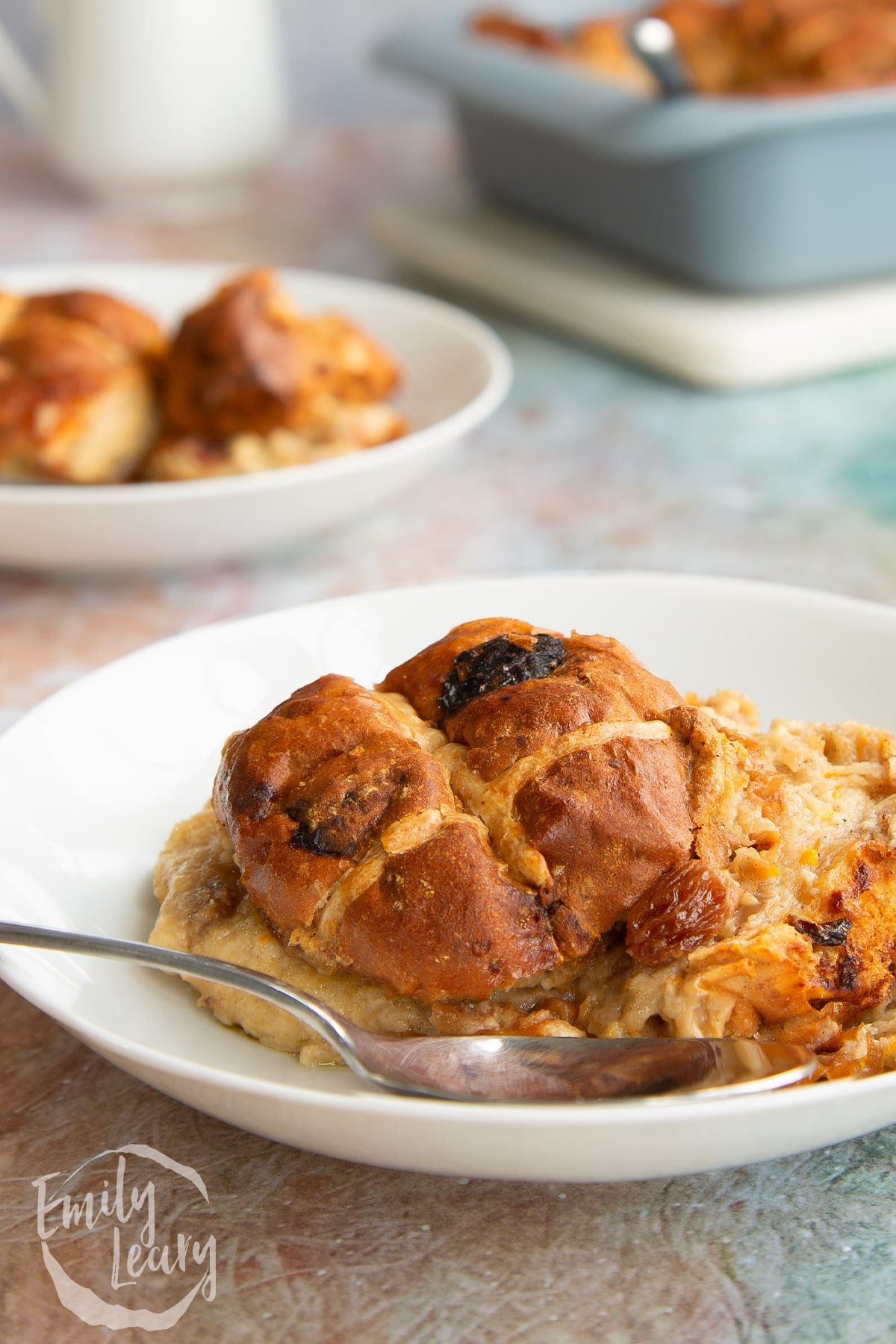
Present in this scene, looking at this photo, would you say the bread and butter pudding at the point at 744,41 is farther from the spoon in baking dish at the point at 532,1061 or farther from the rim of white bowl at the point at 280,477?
the spoon in baking dish at the point at 532,1061

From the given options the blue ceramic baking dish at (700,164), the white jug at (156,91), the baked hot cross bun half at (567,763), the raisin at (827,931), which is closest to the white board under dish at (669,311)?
the blue ceramic baking dish at (700,164)

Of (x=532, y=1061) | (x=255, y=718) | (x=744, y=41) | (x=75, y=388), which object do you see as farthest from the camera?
(x=744, y=41)

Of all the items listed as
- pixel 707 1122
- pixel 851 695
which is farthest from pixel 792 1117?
pixel 851 695

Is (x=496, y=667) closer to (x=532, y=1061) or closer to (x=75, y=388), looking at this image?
(x=532, y=1061)

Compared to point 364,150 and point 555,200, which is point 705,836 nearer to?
point 555,200

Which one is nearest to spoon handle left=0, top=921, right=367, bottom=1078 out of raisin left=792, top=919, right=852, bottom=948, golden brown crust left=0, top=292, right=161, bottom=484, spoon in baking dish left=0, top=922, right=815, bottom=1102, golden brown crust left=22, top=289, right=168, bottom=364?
spoon in baking dish left=0, top=922, right=815, bottom=1102

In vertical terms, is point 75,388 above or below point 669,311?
above

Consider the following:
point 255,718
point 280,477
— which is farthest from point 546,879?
point 280,477
